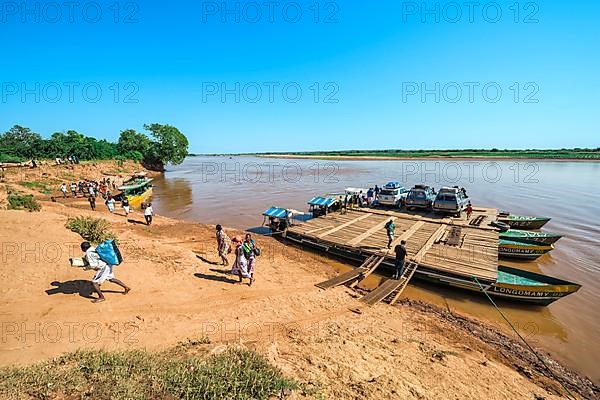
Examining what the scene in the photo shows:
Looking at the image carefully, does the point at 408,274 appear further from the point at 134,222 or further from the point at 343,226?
the point at 134,222

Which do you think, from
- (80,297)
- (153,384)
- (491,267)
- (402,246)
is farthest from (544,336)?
(80,297)

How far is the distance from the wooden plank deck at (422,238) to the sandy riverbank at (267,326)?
298 centimetres

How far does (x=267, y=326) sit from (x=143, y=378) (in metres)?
3.69

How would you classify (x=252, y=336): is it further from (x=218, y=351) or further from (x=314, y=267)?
(x=314, y=267)

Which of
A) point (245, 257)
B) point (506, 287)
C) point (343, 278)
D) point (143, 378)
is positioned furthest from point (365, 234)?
point (143, 378)

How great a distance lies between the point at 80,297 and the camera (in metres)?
7.98

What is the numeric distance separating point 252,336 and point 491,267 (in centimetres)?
1085

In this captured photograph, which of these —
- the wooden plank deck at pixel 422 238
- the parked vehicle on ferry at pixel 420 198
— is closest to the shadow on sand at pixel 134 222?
the wooden plank deck at pixel 422 238

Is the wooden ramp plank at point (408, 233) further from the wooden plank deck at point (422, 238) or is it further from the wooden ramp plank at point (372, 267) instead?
the wooden ramp plank at point (372, 267)

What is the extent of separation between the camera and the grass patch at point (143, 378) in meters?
→ 4.15

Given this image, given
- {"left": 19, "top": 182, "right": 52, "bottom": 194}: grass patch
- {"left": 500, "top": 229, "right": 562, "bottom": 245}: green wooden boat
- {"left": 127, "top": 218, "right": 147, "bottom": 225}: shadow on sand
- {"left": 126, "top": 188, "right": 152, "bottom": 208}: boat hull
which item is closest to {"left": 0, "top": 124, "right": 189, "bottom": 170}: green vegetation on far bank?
{"left": 19, "top": 182, "right": 52, "bottom": 194}: grass patch

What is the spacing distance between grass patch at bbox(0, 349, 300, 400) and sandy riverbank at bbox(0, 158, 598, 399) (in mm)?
908

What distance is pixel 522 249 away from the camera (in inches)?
609

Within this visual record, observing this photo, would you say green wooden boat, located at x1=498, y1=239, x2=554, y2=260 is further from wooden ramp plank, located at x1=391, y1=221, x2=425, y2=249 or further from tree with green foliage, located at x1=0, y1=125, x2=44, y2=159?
tree with green foliage, located at x1=0, y1=125, x2=44, y2=159
